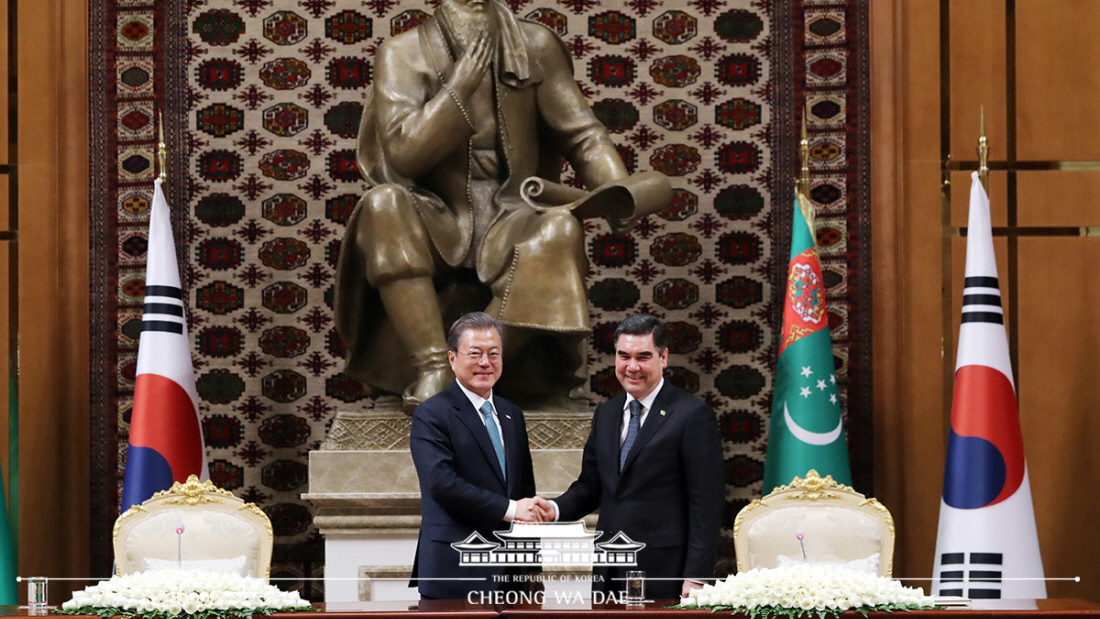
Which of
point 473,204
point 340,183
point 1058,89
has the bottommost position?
point 473,204

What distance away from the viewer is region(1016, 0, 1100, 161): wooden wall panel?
680 centimetres

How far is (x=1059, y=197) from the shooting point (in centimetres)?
679

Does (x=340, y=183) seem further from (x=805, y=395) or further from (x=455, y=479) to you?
(x=455, y=479)

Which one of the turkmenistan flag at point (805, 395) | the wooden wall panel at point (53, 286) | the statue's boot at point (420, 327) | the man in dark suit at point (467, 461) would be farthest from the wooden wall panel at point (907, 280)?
the wooden wall panel at point (53, 286)

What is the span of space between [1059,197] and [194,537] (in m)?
3.92

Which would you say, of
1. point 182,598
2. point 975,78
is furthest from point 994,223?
point 182,598

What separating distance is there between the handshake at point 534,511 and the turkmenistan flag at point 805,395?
6.62ft

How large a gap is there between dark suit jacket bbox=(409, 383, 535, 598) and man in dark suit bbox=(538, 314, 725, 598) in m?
0.21

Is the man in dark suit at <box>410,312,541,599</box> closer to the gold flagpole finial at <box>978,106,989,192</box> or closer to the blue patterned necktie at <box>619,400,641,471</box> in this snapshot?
the blue patterned necktie at <box>619,400,641,471</box>

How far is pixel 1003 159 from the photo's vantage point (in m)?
6.82

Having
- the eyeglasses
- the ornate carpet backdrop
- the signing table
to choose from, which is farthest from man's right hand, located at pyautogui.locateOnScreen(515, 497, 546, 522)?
the ornate carpet backdrop

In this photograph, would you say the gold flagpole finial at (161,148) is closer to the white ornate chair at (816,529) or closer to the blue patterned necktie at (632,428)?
the blue patterned necktie at (632,428)

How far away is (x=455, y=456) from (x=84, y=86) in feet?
11.4

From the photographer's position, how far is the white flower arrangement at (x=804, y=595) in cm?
347
